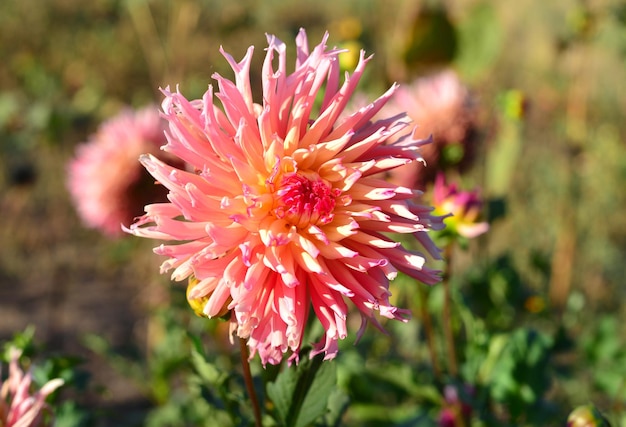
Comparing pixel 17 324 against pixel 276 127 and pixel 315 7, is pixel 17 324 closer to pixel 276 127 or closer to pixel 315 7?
pixel 276 127

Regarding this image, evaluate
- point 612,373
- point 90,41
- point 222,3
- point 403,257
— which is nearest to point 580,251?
point 612,373

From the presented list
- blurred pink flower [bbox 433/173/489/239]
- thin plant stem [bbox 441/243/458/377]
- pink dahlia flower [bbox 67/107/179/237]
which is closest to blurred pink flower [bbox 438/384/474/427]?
thin plant stem [bbox 441/243/458/377]

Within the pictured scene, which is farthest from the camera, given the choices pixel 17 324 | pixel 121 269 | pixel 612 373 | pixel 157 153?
pixel 121 269

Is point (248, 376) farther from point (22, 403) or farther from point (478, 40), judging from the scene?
point (478, 40)

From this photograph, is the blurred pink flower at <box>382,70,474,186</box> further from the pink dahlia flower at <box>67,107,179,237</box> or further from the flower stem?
the flower stem

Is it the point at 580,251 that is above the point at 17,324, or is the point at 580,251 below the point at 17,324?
below

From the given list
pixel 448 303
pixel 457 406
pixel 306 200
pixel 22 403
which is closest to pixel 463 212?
pixel 448 303

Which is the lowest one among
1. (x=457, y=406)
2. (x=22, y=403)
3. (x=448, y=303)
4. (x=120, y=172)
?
(x=457, y=406)
